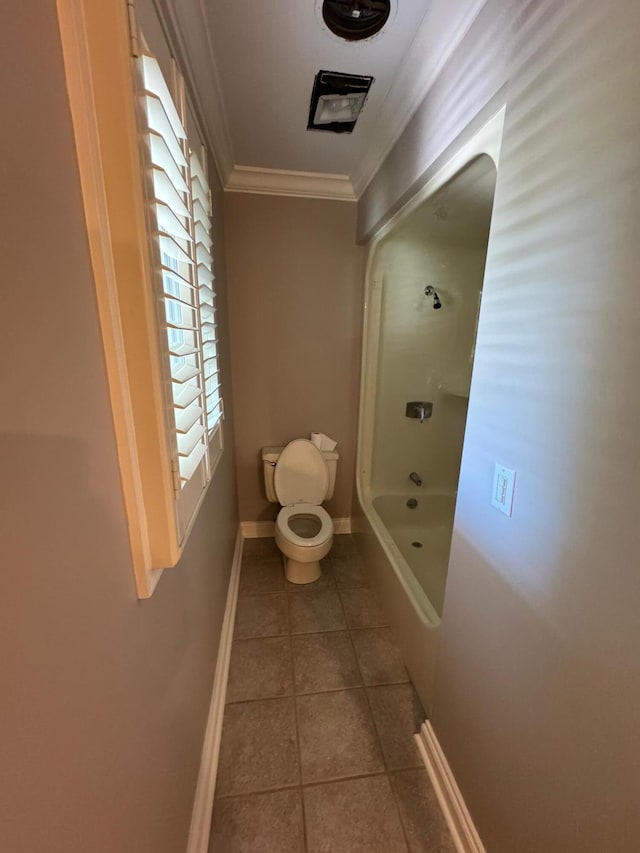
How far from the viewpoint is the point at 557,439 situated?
0.76 meters

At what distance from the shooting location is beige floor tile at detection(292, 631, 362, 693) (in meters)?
1.59

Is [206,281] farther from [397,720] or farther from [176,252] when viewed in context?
[397,720]

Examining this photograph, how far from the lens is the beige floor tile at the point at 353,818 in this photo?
1.09 m

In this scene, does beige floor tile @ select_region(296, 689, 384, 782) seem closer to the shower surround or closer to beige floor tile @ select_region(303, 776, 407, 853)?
beige floor tile @ select_region(303, 776, 407, 853)

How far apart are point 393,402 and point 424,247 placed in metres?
0.98

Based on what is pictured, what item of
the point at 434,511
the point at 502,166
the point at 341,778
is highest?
the point at 502,166

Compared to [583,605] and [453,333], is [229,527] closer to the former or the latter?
[583,605]

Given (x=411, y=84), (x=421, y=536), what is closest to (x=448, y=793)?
(x=421, y=536)

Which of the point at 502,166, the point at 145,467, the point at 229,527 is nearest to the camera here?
the point at 145,467

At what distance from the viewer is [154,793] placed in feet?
2.41

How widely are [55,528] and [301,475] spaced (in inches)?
78.8

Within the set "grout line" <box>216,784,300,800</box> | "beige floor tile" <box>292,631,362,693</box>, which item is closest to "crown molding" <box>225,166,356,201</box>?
"beige floor tile" <box>292,631,362,693</box>

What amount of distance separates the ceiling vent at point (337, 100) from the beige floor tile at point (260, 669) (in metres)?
2.42

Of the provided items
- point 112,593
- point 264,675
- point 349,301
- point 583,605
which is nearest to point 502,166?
point 583,605
